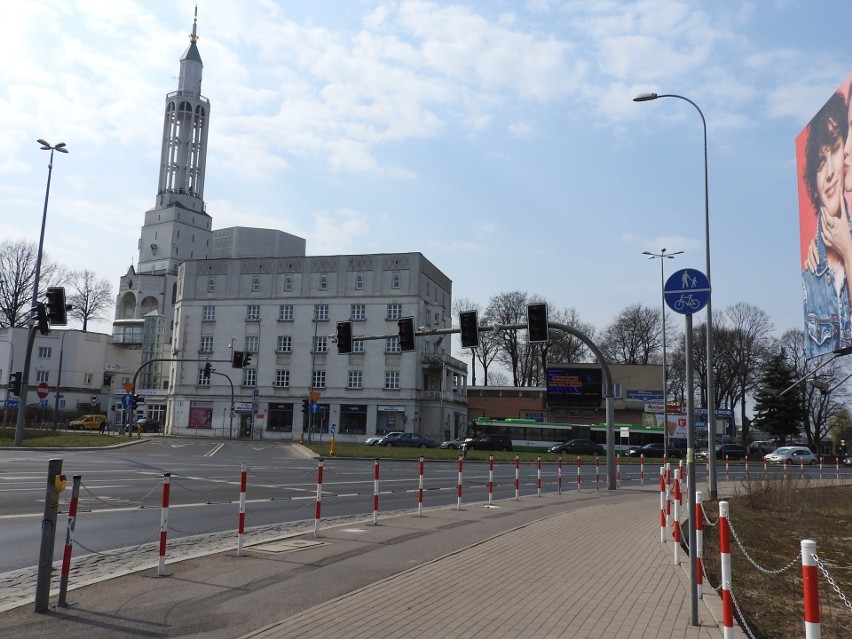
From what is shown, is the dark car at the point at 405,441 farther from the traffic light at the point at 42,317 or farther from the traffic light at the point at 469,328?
the traffic light at the point at 42,317

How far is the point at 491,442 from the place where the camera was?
205 ft

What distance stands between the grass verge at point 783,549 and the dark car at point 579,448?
118 feet

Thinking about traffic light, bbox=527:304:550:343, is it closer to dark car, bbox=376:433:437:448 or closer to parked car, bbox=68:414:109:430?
dark car, bbox=376:433:437:448

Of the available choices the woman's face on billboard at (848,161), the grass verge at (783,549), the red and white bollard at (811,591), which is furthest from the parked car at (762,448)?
the red and white bollard at (811,591)

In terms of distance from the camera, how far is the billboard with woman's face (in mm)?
30203

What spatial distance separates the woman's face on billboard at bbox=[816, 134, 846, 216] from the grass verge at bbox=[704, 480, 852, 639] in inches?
451

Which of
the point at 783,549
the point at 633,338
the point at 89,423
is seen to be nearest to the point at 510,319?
the point at 633,338

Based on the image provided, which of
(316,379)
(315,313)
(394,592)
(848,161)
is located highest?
(848,161)

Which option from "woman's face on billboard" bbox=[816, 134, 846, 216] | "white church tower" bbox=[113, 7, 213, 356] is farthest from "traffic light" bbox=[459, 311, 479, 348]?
"white church tower" bbox=[113, 7, 213, 356]

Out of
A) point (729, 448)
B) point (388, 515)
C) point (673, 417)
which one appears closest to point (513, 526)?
point (388, 515)

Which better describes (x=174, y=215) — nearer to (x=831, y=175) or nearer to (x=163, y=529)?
(x=831, y=175)

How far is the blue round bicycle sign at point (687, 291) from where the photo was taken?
871 cm

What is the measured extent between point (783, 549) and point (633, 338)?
236 ft

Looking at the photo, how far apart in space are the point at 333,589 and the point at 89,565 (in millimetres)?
3223
